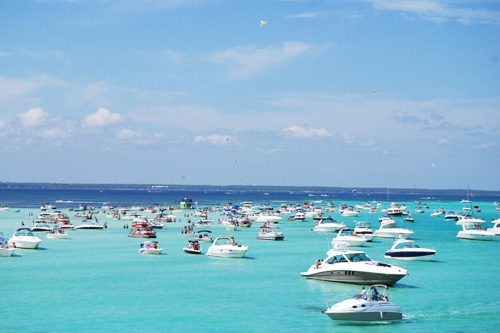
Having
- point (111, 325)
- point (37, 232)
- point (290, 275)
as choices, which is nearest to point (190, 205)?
point (37, 232)

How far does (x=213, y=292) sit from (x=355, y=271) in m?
10.5

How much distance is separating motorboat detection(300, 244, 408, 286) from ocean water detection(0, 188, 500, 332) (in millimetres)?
822

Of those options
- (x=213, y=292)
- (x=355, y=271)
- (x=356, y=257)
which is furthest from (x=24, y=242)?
(x=355, y=271)

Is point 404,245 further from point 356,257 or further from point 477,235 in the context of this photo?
point 477,235

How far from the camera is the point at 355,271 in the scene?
5222cm

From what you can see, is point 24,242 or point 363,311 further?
point 24,242

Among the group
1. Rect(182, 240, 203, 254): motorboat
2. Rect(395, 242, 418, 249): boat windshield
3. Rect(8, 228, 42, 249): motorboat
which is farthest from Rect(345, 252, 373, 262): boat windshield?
Rect(8, 228, 42, 249): motorboat

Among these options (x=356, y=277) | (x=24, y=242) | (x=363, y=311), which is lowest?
(x=363, y=311)

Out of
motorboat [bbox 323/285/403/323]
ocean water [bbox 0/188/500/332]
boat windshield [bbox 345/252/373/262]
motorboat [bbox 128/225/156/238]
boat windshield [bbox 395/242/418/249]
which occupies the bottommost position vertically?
ocean water [bbox 0/188/500/332]

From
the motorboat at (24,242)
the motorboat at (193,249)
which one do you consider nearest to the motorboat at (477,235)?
the motorboat at (193,249)

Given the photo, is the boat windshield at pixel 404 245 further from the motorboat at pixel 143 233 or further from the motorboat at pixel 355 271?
the motorboat at pixel 143 233

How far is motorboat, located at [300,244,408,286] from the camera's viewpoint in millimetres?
51125

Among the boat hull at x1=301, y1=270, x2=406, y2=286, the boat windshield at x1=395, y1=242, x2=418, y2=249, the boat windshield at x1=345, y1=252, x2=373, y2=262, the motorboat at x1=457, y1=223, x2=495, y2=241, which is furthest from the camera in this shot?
the motorboat at x1=457, y1=223, x2=495, y2=241

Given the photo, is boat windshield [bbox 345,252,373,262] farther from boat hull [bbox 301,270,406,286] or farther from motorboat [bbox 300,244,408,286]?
boat hull [bbox 301,270,406,286]
